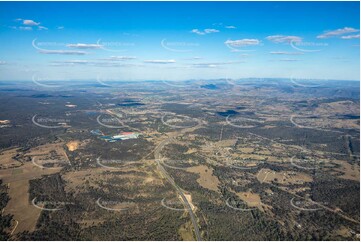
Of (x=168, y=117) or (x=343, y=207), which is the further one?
(x=168, y=117)

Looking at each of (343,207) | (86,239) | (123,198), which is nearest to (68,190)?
(123,198)

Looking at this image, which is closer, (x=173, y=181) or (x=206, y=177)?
(x=173, y=181)

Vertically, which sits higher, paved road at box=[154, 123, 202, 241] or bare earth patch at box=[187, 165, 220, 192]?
paved road at box=[154, 123, 202, 241]

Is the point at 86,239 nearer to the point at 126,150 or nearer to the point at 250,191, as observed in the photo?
the point at 250,191

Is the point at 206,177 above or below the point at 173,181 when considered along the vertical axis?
below

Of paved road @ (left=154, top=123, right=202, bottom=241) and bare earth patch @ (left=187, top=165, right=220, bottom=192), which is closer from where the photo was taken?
paved road @ (left=154, top=123, right=202, bottom=241)

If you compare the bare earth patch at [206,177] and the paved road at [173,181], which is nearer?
the paved road at [173,181]

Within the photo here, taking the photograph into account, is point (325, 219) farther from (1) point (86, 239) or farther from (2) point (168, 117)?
(2) point (168, 117)

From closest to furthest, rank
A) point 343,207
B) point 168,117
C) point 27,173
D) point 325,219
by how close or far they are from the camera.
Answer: point 325,219
point 343,207
point 27,173
point 168,117

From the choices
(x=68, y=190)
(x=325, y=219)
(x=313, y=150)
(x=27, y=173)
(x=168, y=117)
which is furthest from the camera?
(x=168, y=117)
